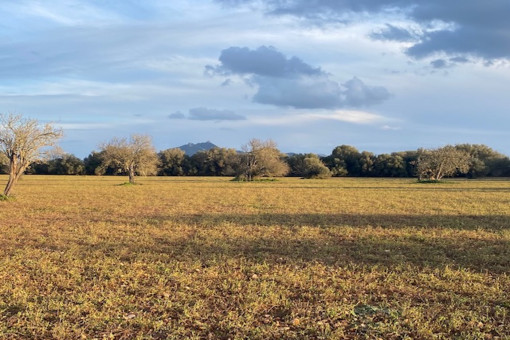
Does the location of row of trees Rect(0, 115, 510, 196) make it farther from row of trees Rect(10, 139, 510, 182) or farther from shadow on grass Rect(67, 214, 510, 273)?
shadow on grass Rect(67, 214, 510, 273)

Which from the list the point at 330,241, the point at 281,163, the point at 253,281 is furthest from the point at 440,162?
the point at 253,281

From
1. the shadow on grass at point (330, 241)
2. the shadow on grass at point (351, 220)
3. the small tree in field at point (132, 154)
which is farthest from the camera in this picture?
the small tree in field at point (132, 154)

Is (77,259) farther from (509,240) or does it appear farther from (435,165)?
(435,165)

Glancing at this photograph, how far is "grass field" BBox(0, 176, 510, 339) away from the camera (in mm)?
5348

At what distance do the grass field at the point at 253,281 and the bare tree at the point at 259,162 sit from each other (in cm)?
5169

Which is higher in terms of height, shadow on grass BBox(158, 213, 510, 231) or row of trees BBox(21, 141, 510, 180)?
row of trees BBox(21, 141, 510, 180)

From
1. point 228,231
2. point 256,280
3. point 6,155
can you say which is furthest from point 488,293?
point 6,155

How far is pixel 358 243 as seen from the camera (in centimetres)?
1123

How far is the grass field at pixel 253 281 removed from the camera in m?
5.35

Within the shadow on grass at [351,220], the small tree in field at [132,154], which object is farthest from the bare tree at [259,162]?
the shadow on grass at [351,220]

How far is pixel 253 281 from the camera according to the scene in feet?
24.3

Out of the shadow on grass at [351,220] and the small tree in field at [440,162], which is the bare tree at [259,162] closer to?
the small tree in field at [440,162]

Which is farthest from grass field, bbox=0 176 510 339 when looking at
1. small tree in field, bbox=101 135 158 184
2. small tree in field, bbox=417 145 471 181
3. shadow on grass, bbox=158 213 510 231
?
small tree in field, bbox=417 145 471 181

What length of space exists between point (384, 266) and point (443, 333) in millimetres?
3431
